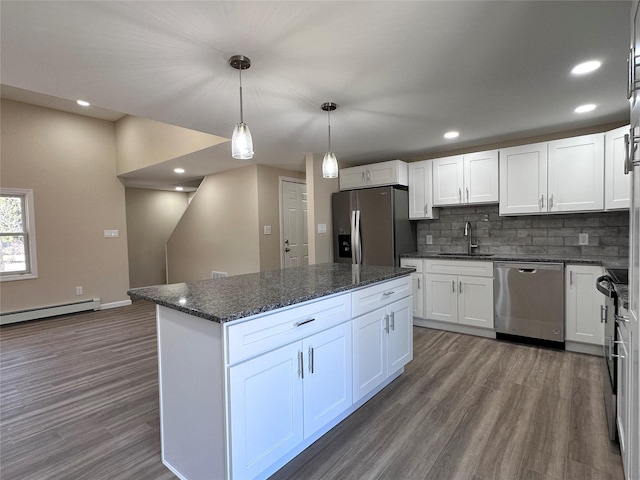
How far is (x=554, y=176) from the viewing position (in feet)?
10.7

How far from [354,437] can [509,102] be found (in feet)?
8.98

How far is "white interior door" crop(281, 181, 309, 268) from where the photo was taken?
5176 mm

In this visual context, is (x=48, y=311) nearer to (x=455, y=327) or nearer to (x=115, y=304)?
(x=115, y=304)

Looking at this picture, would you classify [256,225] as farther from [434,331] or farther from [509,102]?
[509,102]

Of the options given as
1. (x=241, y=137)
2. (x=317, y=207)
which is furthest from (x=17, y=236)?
(x=241, y=137)

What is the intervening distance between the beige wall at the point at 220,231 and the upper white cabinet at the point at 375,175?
138 cm

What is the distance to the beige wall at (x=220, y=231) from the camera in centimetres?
489

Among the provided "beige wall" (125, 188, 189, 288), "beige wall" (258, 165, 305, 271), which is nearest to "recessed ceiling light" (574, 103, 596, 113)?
"beige wall" (258, 165, 305, 271)

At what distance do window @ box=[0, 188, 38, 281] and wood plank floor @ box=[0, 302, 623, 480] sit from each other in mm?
1933

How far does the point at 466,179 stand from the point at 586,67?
1.76 m

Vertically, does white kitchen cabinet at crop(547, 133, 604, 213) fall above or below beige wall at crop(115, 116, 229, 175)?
below

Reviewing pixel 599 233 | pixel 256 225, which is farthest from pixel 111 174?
pixel 599 233

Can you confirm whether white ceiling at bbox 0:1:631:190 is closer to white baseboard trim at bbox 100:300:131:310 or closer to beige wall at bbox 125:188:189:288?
white baseboard trim at bbox 100:300:131:310

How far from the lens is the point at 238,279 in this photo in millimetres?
2225
